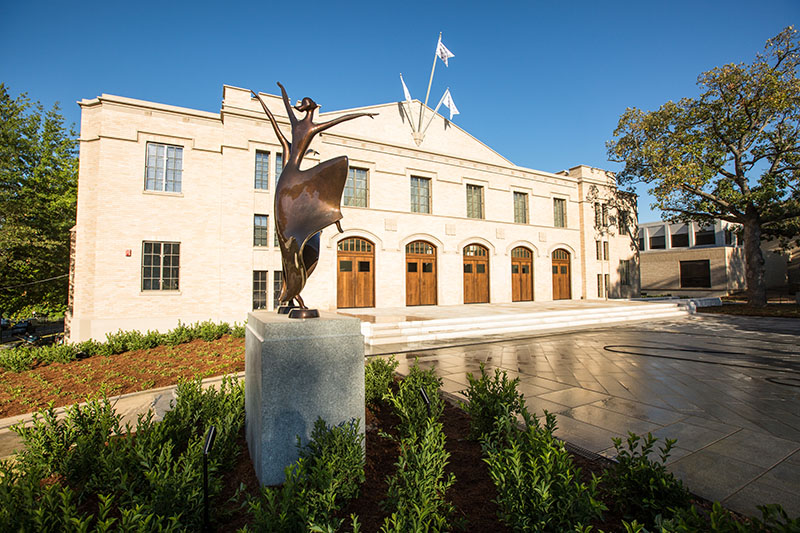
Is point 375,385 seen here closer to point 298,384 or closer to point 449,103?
point 298,384

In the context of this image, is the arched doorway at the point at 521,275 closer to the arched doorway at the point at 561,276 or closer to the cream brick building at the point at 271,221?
the cream brick building at the point at 271,221

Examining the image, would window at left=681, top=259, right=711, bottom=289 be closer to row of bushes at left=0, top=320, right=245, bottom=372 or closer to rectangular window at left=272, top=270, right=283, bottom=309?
rectangular window at left=272, top=270, right=283, bottom=309

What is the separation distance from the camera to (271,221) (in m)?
16.7

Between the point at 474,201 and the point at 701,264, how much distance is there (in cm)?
3122

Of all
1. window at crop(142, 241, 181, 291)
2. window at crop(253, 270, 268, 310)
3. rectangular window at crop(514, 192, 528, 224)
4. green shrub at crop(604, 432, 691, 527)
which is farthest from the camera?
rectangular window at crop(514, 192, 528, 224)

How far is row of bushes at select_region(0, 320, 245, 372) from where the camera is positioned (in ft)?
28.3

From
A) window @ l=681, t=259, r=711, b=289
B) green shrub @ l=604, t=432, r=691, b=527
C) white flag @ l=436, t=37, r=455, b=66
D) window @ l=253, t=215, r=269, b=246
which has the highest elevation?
white flag @ l=436, t=37, r=455, b=66

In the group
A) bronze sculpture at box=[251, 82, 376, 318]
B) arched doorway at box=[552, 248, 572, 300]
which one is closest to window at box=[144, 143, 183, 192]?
bronze sculpture at box=[251, 82, 376, 318]

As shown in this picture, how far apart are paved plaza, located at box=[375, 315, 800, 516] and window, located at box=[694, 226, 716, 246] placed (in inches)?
1449

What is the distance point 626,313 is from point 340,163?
18.1 metres

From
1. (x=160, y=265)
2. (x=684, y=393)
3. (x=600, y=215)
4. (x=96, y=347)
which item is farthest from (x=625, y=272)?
(x=96, y=347)

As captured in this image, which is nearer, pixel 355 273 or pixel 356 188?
pixel 355 273

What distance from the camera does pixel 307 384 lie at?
3516 millimetres

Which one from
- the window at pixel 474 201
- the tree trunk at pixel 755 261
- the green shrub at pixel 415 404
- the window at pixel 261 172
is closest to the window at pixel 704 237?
the tree trunk at pixel 755 261
